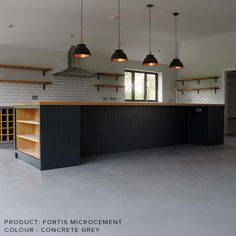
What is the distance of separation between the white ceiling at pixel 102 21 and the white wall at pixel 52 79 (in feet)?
0.81

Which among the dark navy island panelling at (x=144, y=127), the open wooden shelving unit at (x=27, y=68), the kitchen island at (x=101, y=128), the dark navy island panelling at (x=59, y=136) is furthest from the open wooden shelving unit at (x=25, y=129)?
the open wooden shelving unit at (x=27, y=68)

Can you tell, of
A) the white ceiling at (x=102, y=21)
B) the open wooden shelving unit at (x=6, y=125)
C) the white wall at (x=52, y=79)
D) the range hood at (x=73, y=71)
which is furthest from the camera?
the range hood at (x=73, y=71)

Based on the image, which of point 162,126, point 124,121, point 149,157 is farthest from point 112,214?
point 162,126

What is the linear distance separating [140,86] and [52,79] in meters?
3.63

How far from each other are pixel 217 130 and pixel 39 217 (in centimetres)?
559

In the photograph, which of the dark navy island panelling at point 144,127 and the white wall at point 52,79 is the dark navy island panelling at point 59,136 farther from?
the white wall at point 52,79

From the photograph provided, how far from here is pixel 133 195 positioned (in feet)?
9.86

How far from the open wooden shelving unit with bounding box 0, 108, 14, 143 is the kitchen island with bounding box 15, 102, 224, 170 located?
5.93 feet

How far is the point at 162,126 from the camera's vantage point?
6562mm

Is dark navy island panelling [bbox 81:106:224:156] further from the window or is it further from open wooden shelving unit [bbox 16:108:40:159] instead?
the window

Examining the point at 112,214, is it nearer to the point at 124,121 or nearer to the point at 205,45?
the point at 124,121

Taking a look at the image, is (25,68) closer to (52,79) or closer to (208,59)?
(52,79)

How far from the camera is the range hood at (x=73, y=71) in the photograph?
764cm

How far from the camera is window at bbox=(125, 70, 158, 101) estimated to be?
9.91 m
